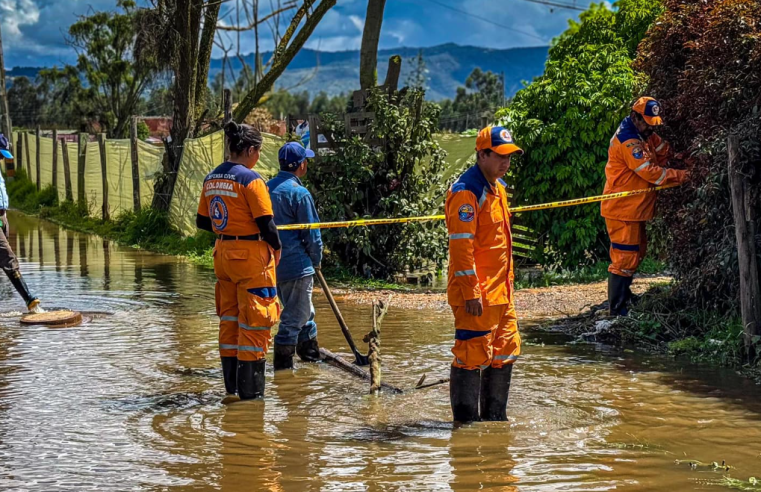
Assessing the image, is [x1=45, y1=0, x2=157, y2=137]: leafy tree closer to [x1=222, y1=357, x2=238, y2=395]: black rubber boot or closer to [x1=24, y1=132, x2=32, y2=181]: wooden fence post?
[x1=24, y1=132, x2=32, y2=181]: wooden fence post

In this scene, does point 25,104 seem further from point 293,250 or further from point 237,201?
point 237,201

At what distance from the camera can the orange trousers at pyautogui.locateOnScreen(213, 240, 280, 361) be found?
22.2ft

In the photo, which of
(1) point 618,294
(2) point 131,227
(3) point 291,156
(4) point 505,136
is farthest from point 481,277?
(2) point 131,227

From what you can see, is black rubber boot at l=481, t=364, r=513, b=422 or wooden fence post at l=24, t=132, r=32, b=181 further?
wooden fence post at l=24, t=132, r=32, b=181

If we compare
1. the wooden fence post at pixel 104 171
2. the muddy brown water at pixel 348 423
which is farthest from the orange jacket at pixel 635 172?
the wooden fence post at pixel 104 171

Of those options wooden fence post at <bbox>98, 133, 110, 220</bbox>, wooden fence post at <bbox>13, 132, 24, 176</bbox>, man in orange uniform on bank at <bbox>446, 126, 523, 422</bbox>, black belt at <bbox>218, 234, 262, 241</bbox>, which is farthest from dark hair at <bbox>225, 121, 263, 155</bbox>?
wooden fence post at <bbox>13, 132, 24, 176</bbox>

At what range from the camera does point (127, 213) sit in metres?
20.9

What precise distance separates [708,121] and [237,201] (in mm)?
4113

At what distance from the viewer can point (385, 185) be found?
1343cm

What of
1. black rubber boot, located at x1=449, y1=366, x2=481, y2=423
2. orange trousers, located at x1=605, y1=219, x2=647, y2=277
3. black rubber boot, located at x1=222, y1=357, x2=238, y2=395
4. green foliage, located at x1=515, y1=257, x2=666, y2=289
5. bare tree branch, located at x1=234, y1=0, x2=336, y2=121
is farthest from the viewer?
bare tree branch, located at x1=234, y1=0, x2=336, y2=121

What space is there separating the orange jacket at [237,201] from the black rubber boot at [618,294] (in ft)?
12.5

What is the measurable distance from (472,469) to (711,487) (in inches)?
49.4

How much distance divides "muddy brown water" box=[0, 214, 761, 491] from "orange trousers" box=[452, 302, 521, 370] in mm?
443

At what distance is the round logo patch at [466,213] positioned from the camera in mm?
5938
